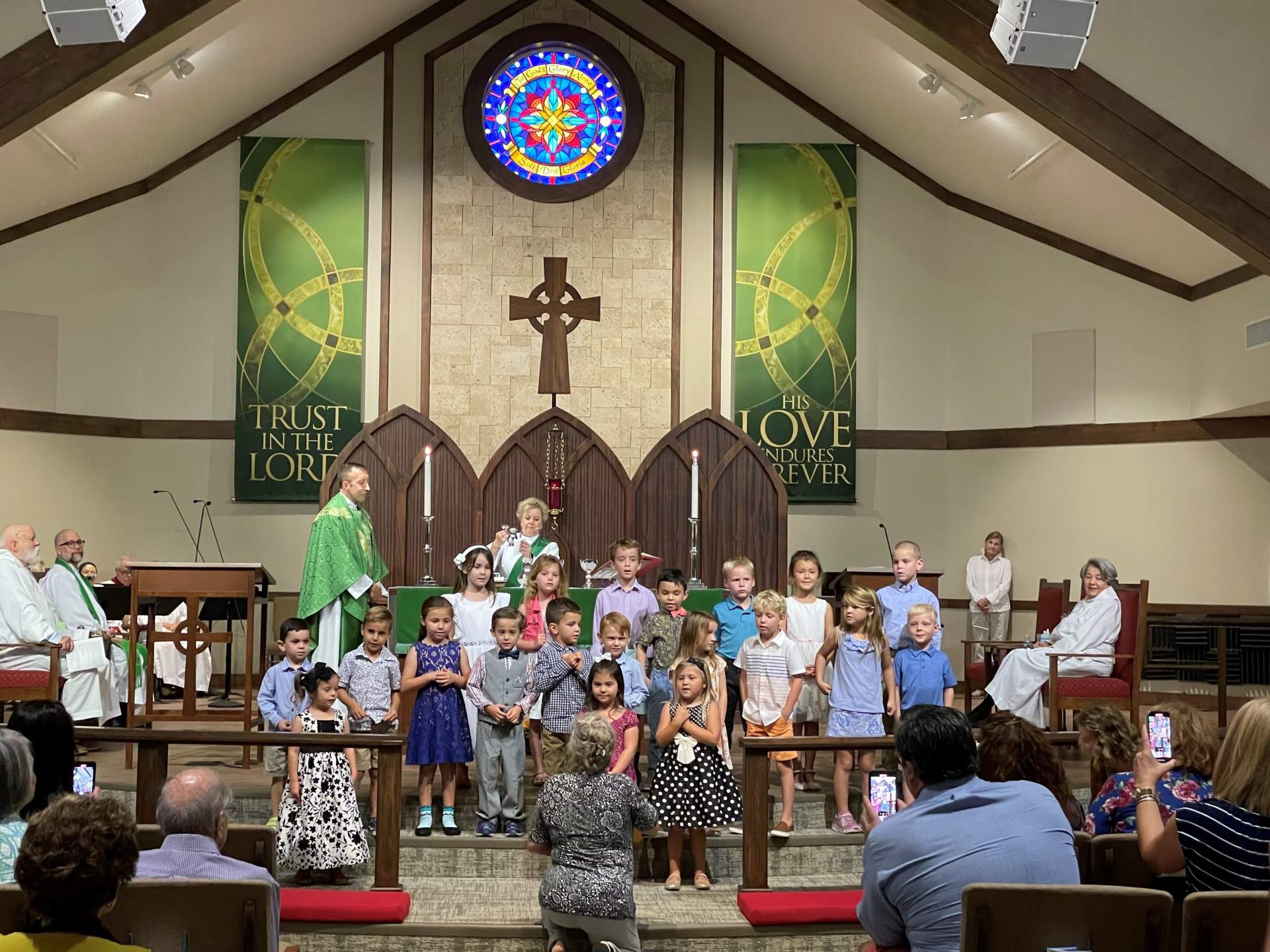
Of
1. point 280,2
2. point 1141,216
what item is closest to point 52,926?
point 280,2

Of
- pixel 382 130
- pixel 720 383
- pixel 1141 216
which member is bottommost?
pixel 720 383

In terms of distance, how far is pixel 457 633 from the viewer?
6809mm

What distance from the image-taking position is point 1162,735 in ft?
12.7

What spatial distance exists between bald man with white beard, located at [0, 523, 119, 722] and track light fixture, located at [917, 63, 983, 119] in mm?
6593

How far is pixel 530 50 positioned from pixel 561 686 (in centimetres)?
727

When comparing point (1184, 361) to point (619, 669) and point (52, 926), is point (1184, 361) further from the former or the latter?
point (52, 926)

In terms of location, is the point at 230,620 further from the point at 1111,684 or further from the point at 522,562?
the point at 1111,684

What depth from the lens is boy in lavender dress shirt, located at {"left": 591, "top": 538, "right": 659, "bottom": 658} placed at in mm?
6848

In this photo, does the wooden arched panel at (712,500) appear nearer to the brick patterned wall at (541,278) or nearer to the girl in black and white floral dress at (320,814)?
the brick patterned wall at (541,278)

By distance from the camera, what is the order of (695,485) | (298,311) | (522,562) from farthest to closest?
(298,311) → (695,485) → (522,562)

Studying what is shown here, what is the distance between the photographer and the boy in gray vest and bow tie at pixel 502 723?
5875 mm

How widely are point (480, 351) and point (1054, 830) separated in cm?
872

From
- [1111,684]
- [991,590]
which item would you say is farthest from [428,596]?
[991,590]

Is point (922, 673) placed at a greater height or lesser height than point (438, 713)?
greater
